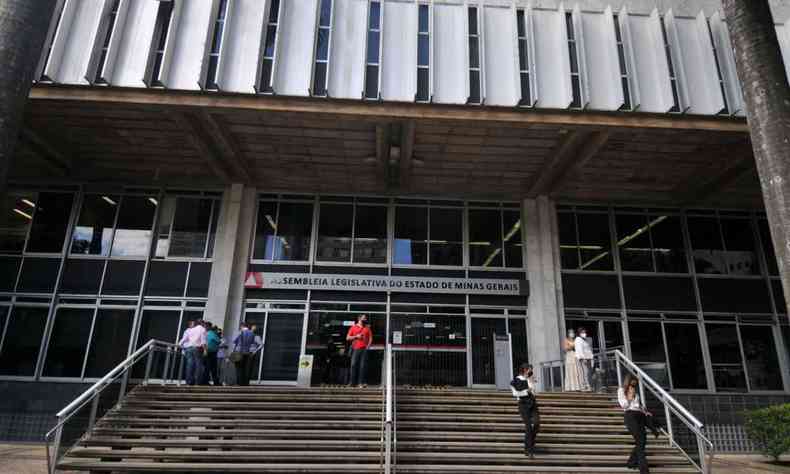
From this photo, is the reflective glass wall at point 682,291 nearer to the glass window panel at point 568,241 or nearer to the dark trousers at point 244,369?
the glass window panel at point 568,241

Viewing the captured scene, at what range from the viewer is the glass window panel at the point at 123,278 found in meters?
14.7

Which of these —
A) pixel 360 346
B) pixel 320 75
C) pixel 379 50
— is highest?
pixel 379 50

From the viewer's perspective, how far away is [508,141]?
13.4 metres

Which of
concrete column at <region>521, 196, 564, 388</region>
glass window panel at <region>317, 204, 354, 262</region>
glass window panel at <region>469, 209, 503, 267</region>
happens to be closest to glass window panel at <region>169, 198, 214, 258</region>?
glass window panel at <region>317, 204, 354, 262</region>

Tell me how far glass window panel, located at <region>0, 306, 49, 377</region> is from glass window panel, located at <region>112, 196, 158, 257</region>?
2683 millimetres

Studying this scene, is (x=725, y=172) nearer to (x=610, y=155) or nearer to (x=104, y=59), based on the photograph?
(x=610, y=155)

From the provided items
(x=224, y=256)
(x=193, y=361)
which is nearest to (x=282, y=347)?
(x=224, y=256)

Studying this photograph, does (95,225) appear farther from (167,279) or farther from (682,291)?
(682,291)

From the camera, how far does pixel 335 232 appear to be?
15961mm

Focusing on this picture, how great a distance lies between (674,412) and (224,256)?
12.1m

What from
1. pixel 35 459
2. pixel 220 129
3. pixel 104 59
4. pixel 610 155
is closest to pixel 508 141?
pixel 610 155

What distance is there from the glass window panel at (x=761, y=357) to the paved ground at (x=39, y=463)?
13.6ft

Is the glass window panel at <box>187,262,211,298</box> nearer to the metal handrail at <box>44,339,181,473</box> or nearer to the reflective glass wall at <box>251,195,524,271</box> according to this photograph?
the reflective glass wall at <box>251,195,524,271</box>

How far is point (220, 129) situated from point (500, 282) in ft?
30.2
